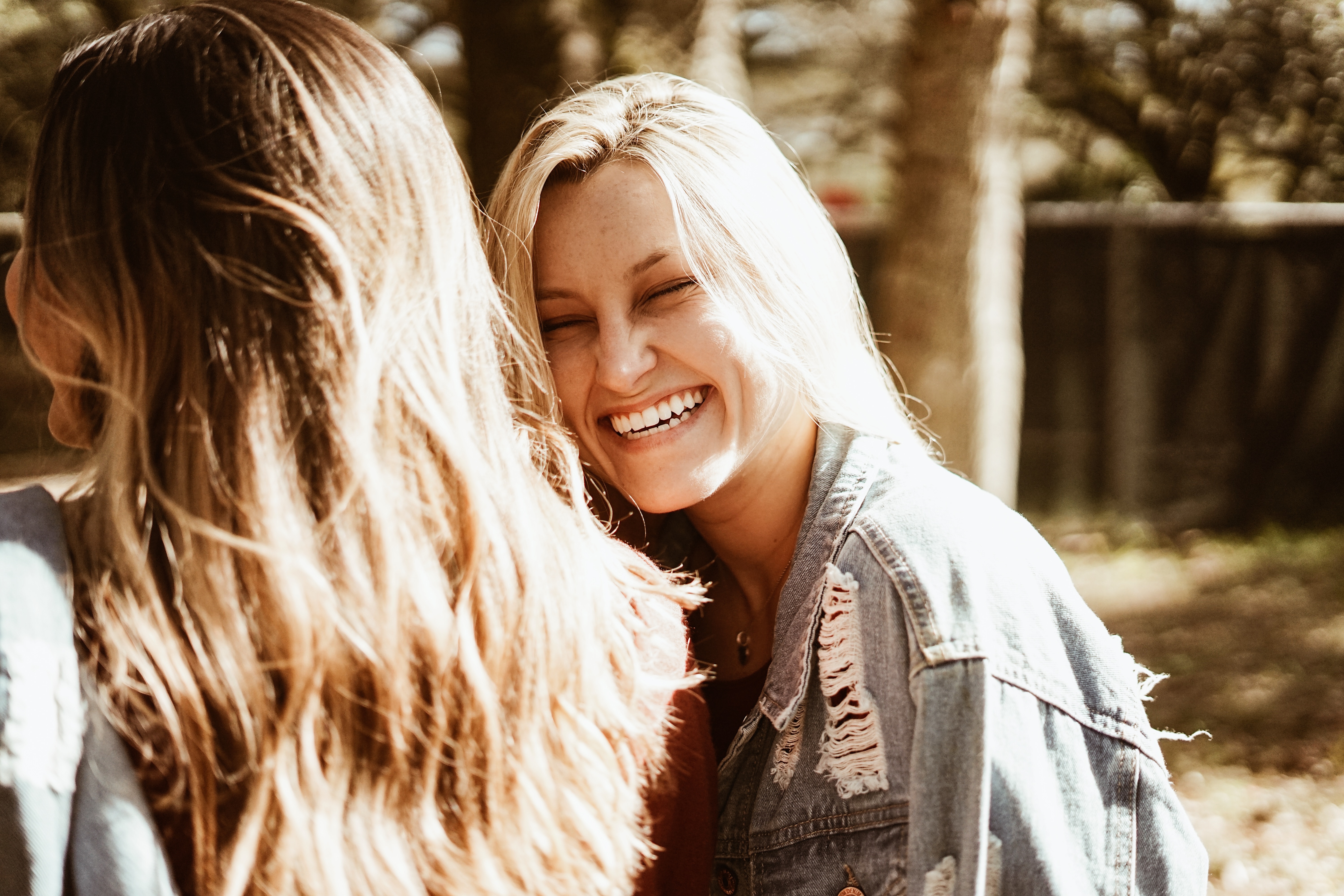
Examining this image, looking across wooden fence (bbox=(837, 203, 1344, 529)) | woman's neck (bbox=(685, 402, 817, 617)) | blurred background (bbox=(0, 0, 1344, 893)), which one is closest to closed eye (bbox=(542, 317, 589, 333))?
woman's neck (bbox=(685, 402, 817, 617))

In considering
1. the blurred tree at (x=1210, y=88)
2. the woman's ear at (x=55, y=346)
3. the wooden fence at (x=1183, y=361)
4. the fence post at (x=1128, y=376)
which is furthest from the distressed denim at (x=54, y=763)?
the blurred tree at (x=1210, y=88)

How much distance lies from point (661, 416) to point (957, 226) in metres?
2.15

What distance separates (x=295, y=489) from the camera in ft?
3.70

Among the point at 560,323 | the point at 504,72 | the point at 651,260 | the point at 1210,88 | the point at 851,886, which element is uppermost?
the point at 1210,88

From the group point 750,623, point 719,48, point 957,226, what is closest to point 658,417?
point 750,623

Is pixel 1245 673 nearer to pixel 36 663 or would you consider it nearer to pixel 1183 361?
pixel 1183 361

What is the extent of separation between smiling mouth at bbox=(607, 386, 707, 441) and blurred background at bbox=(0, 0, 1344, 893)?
1491 millimetres

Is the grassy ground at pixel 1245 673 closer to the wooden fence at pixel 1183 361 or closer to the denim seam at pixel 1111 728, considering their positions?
the wooden fence at pixel 1183 361

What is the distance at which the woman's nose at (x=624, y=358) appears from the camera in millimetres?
1788

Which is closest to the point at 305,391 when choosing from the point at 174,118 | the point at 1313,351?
the point at 174,118

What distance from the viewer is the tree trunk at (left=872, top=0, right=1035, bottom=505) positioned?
353 centimetres

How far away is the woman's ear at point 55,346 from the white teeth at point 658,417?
91cm

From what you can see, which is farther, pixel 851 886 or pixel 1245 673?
pixel 1245 673

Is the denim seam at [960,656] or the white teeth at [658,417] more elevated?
the white teeth at [658,417]
